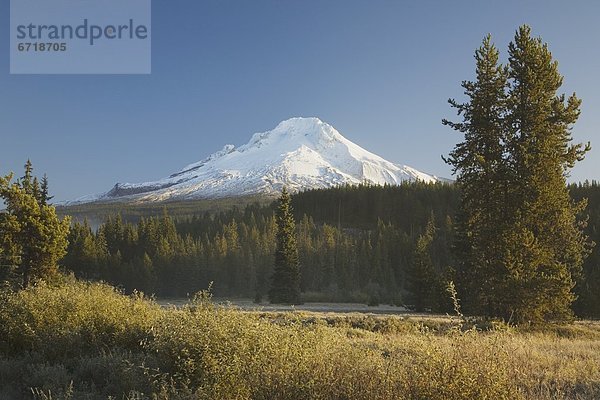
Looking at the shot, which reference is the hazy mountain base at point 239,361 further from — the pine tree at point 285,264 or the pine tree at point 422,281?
the pine tree at point 285,264

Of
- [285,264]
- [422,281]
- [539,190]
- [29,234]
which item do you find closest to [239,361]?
[539,190]

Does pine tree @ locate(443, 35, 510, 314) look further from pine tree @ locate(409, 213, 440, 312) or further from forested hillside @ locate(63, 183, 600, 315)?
forested hillside @ locate(63, 183, 600, 315)

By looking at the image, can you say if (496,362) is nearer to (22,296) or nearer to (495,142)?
(22,296)

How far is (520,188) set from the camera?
1798 cm

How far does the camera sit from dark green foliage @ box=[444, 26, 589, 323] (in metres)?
17.3

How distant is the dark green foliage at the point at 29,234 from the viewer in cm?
3120

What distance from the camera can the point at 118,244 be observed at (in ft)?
307

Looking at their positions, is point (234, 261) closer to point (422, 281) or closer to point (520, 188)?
point (422, 281)

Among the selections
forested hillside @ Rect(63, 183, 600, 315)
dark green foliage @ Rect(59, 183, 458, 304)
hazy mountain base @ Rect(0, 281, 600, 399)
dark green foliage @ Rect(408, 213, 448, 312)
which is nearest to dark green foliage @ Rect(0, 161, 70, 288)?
hazy mountain base @ Rect(0, 281, 600, 399)

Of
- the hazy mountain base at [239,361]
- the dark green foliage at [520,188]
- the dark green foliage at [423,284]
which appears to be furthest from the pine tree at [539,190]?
the dark green foliage at [423,284]

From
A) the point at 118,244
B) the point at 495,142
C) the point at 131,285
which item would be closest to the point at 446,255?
the point at 131,285

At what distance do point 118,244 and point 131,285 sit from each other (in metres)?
17.8

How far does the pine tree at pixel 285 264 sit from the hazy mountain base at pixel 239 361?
46.9 meters

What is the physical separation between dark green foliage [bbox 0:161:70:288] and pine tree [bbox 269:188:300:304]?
1105 inches
